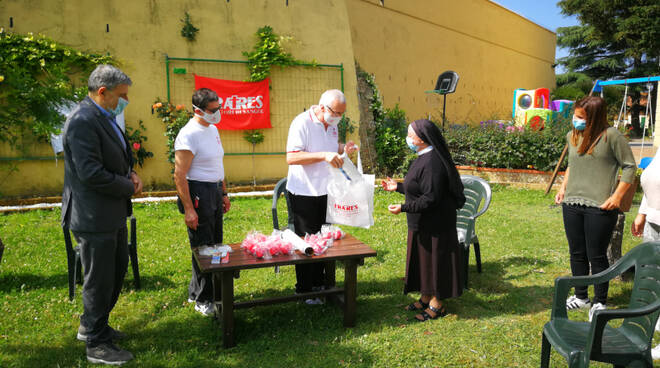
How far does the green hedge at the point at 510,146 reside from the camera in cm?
1009

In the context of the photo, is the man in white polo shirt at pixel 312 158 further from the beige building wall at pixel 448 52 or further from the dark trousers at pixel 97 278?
the beige building wall at pixel 448 52

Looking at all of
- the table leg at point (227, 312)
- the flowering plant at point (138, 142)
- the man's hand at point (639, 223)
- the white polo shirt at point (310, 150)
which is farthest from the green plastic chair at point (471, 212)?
the flowering plant at point (138, 142)

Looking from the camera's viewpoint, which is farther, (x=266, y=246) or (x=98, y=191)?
(x=266, y=246)

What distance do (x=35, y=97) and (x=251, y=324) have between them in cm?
229

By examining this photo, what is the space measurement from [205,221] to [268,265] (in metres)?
0.82

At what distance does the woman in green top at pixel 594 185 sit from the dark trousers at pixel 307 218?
6.99 feet

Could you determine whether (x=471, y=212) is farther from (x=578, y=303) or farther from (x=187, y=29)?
(x=187, y=29)

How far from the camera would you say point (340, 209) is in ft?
12.1

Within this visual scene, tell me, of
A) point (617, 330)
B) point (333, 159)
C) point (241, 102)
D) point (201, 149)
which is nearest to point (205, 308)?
point (201, 149)

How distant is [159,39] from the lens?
9125mm

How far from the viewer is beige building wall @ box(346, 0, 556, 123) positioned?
1353 cm

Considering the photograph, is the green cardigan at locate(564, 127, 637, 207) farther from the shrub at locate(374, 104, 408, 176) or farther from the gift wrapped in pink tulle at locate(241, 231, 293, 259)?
the shrub at locate(374, 104, 408, 176)

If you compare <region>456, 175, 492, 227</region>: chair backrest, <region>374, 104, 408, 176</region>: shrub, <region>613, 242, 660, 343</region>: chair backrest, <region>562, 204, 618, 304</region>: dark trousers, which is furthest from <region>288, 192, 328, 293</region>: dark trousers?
<region>374, 104, 408, 176</region>: shrub

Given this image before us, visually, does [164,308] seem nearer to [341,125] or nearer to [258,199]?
[258,199]
